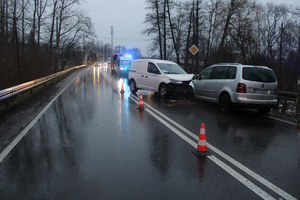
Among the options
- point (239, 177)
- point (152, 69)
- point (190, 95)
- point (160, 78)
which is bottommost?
point (239, 177)

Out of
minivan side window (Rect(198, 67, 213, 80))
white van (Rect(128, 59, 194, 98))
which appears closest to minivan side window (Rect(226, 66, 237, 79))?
minivan side window (Rect(198, 67, 213, 80))

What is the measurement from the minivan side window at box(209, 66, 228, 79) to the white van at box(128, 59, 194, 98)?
221 centimetres

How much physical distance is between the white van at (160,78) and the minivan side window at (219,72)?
2.21m

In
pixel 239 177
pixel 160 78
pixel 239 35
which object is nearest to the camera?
pixel 239 177

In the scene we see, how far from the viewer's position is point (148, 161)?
4.79m

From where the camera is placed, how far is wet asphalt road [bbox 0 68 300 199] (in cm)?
370

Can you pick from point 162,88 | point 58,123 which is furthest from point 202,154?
point 162,88

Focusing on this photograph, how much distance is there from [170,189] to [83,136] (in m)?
3.26

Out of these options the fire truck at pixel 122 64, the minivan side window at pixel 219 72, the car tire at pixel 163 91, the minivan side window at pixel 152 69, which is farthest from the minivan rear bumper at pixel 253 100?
the fire truck at pixel 122 64

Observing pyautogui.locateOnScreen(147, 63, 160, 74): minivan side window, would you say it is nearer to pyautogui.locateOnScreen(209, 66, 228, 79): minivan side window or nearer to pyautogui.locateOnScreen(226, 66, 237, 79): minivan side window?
pyautogui.locateOnScreen(209, 66, 228, 79): minivan side window

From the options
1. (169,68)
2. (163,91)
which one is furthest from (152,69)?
(163,91)

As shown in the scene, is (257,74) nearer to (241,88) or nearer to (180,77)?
(241,88)

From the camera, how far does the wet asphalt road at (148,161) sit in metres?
3.70

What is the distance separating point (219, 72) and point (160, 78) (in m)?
3.66
